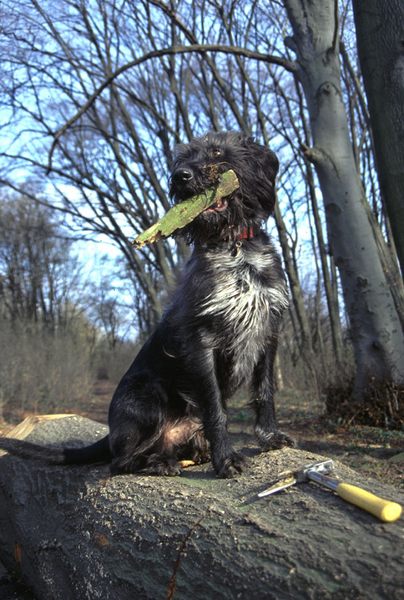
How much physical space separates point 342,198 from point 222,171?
4056 mm

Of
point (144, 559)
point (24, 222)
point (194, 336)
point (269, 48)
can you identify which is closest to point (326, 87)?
point (194, 336)

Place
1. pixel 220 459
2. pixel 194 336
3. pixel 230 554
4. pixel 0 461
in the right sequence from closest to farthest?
pixel 230 554, pixel 220 459, pixel 194 336, pixel 0 461

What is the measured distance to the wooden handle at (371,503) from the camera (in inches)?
69.3

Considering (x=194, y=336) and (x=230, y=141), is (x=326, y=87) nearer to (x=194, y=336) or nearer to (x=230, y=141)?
(x=230, y=141)

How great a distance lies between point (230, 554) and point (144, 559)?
0.51 meters

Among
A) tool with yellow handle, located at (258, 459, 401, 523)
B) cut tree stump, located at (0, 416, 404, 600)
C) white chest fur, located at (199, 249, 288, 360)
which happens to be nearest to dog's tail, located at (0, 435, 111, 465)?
cut tree stump, located at (0, 416, 404, 600)

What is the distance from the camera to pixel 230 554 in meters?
1.97

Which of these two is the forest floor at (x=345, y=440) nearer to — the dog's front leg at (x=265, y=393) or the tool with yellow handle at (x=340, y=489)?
the dog's front leg at (x=265, y=393)

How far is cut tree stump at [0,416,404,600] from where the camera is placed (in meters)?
1.69

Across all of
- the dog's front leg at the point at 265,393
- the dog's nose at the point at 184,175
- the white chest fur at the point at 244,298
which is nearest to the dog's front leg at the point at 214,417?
the white chest fur at the point at 244,298

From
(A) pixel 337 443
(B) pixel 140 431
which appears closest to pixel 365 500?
(B) pixel 140 431

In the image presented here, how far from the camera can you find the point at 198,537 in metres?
2.13

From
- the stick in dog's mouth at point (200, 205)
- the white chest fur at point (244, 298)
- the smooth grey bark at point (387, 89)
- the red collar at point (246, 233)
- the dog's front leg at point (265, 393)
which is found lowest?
the dog's front leg at point (265, 393)

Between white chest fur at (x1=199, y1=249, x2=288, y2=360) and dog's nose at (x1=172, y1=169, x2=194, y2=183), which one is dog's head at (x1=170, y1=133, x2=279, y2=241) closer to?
dog's nose at (x1=172, y1=169, x2=194, y2=183)
